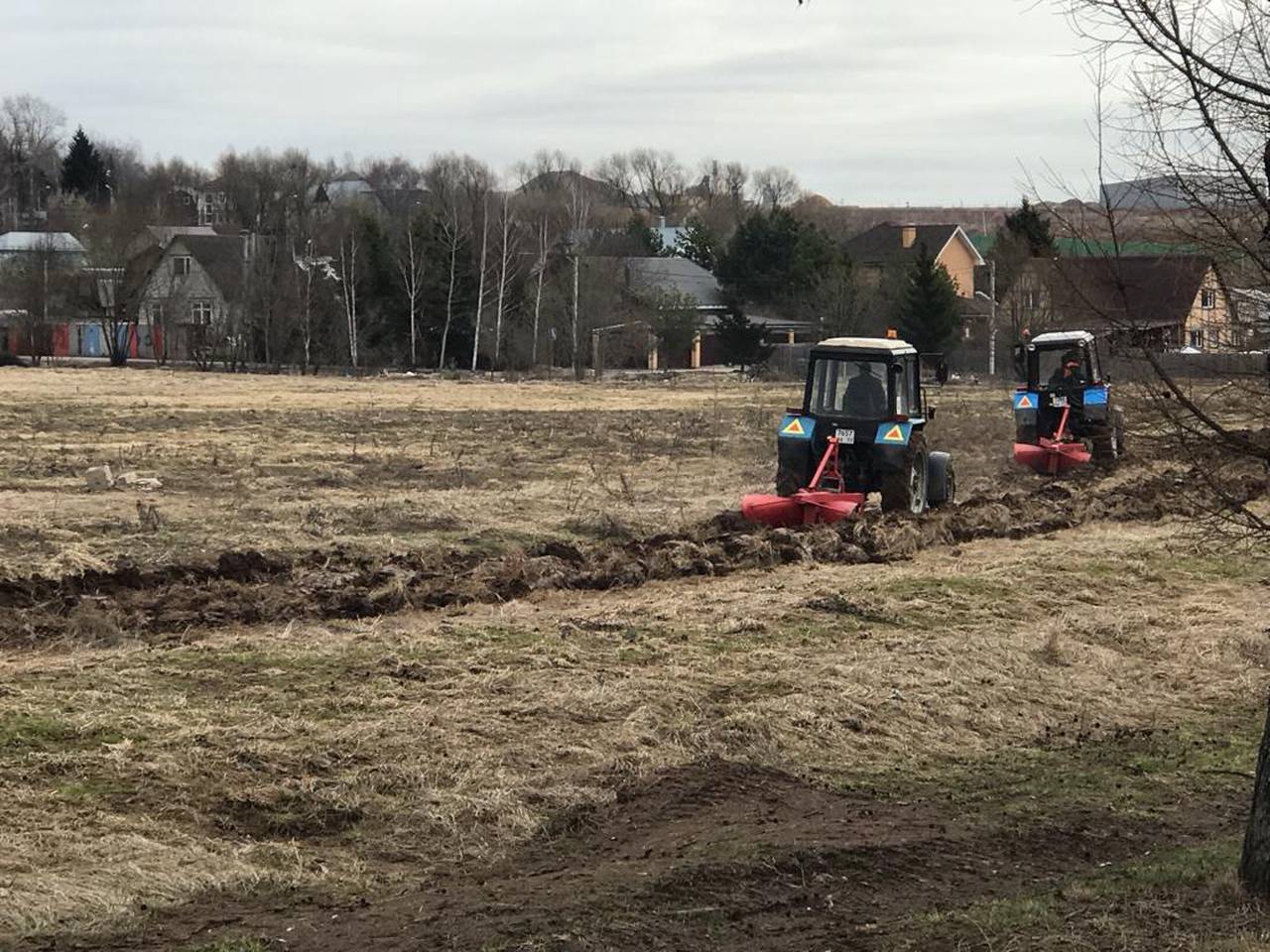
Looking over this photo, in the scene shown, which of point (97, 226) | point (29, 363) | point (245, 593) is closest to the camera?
point (245, 593)

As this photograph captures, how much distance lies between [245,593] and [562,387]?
39175 millimetres

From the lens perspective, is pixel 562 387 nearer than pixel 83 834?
No

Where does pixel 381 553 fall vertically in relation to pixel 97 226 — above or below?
below

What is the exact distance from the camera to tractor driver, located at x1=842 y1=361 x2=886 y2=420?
1811 cm

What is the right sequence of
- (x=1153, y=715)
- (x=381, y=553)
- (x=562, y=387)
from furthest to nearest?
(x=562, y=387) → (x=381, y=553) → (x=1153, y=715)

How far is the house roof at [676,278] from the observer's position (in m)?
74.6

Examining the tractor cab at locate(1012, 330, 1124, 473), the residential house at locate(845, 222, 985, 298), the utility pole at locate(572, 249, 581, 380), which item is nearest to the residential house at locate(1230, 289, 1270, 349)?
the tractor cab at locate(1012, 330, 1124, 473)

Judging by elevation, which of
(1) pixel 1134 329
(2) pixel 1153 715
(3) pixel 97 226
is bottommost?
(2) pixel 1153 715

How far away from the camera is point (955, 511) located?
18297mm

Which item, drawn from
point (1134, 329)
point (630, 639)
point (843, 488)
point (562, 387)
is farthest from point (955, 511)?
point (562, 387)

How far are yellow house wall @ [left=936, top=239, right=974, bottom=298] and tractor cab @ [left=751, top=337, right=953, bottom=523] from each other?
64879 mm

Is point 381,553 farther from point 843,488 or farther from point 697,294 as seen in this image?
point 697,294

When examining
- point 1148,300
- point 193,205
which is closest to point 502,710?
point 1148,300

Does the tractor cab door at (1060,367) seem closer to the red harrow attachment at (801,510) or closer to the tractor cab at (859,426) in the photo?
the tractor cab at (859,426)
